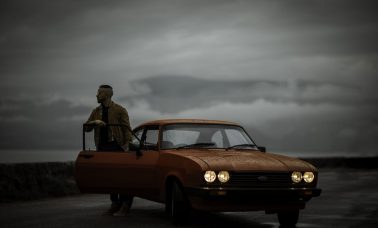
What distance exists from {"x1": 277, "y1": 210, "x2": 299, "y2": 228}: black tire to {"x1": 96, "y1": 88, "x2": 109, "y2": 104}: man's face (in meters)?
3.46

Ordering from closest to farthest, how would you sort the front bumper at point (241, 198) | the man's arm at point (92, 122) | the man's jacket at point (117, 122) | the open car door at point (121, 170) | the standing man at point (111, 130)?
the front bumper at point (241, 198) < the open car door at point (121, 170) < the man's arm at point (92, 122) < the standing man at point (111, 130) < the man's jacket at point (117, 122)

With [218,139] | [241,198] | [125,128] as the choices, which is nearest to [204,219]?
[218,139]

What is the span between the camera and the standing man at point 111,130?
9758mm

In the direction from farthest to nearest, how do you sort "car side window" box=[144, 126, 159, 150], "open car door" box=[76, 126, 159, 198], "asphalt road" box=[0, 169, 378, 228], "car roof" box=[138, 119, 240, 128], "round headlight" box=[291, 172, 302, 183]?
"car roof" box=[138, 119, 240, 128], "car side window" box=[144, 126, 159, 150], "open car door" box=[76, 126, 159, 198], "asphalt road" box=[0, 169, 378, 228], "round headlight" box=[291, 172, 302, 183]

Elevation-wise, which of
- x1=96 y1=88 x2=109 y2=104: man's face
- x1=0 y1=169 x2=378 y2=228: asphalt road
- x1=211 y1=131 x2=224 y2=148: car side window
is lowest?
x1=0 y1=169 x2=378 y2=228: asphalt road

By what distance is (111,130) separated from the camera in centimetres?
988

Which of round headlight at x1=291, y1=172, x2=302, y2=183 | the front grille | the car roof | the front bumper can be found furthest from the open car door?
round headlight at x1=291, y1=172, x2=302, y2=183

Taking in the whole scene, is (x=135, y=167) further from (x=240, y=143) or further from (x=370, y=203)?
(x=370, y=203)

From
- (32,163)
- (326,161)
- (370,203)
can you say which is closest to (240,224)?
(370,203)

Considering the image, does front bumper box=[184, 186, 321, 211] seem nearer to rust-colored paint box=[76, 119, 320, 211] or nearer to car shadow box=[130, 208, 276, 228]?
rust-colored paint box=[76, 119, 320, 211]

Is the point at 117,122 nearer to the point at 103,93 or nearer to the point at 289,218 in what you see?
the point at 103,93

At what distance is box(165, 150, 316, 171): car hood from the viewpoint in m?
7.65

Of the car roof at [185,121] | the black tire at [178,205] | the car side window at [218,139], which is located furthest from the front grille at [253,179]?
the car roof at [185,121]

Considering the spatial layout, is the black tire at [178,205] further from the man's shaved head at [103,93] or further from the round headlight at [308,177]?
the man's shaved head at [103,93]
